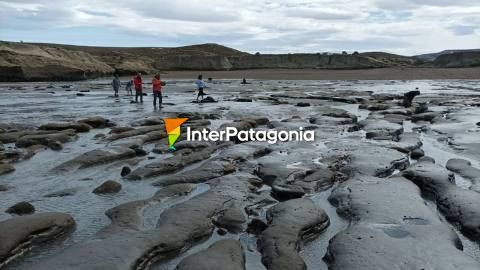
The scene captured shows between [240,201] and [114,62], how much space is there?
74355mm

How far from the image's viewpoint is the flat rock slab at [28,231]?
225 inches

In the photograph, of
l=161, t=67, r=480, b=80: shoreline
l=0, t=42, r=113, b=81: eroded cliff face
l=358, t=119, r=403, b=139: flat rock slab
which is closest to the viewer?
l=358, t=119, r=403, b=139: flat rock slab

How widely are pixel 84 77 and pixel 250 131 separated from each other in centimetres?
4891

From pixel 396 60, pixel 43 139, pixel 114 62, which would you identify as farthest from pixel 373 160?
pixel 396 60

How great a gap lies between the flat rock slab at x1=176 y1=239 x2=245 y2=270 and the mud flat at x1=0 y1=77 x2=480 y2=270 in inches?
1.0

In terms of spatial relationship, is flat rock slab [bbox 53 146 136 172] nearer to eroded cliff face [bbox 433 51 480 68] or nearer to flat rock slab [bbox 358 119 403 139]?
flat rock slab [bbox 358 119 403 139]

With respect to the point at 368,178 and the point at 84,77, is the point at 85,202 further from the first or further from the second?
the point at 84,77

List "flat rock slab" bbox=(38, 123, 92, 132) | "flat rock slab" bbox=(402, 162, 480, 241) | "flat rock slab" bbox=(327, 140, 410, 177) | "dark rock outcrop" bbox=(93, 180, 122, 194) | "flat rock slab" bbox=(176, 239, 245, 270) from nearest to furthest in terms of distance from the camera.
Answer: "flat rock slab" bbox=(176, 239, 245, 270) → "flat rock slab" bbox=(402, 162, 480, 241) → "dark rock outcrop" bbox=(93, 180, 122, 194) → "flat rock slab" bbox=(327, 140, 410, 177) → "flat rock slab" bbox=(38, 123, 92, 132)

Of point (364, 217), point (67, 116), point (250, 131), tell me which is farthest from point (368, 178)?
point (67, 116)

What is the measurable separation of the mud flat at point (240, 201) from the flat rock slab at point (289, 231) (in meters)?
0.02

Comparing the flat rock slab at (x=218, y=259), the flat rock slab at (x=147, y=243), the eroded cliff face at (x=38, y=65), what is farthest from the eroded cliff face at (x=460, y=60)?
the flat rock slab at (x=218, y=259)

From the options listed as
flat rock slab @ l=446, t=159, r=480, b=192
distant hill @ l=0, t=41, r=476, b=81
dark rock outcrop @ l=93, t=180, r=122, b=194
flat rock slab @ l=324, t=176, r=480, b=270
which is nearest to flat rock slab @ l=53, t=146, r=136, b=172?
dark rock outcrop @ l=93, t=180, r=122, b=194

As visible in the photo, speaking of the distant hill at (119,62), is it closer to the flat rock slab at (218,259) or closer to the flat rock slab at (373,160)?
the flat rock slab at (373,160)

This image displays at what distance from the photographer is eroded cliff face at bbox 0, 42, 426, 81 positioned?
5259cm
